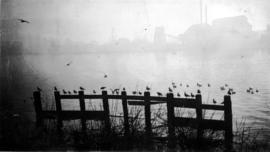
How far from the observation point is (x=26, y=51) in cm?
822

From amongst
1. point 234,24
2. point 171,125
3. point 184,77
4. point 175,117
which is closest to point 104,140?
point 171,125

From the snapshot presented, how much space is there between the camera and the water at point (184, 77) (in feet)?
38.5

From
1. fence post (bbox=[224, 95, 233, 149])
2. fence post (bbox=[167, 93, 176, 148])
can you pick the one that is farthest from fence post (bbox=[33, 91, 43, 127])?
fence post (bbox=[224, 95, 233, 149])

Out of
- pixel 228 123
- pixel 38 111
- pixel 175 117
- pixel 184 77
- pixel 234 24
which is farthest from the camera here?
pixel 184 77

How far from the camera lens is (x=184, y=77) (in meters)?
17.9

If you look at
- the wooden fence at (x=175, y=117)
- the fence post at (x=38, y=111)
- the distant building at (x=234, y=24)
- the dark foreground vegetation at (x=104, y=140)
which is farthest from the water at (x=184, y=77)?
the dark foreground vegetation at (x=104, y=140)

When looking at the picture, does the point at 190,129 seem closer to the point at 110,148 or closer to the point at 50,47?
the point at 110,148

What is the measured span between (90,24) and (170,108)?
3752 millimetres

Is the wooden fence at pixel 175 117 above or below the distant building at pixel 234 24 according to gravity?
below

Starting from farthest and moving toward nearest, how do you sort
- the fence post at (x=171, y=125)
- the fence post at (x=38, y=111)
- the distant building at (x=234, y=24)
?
the distant building at (x=234, y=24) < the fence post at (x=38, y=111) < the fence post at (x=171, y=125)

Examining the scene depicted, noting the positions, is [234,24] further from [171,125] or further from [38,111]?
[38,111]

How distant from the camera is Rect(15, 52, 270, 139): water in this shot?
11742 millimetres

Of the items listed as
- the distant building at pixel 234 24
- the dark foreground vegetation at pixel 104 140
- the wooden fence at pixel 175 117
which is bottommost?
the dark foreground vegetation at pixel 104 140

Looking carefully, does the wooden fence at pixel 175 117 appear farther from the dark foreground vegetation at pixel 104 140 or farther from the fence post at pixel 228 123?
the dark foreground vegetation at pixel 104 140
